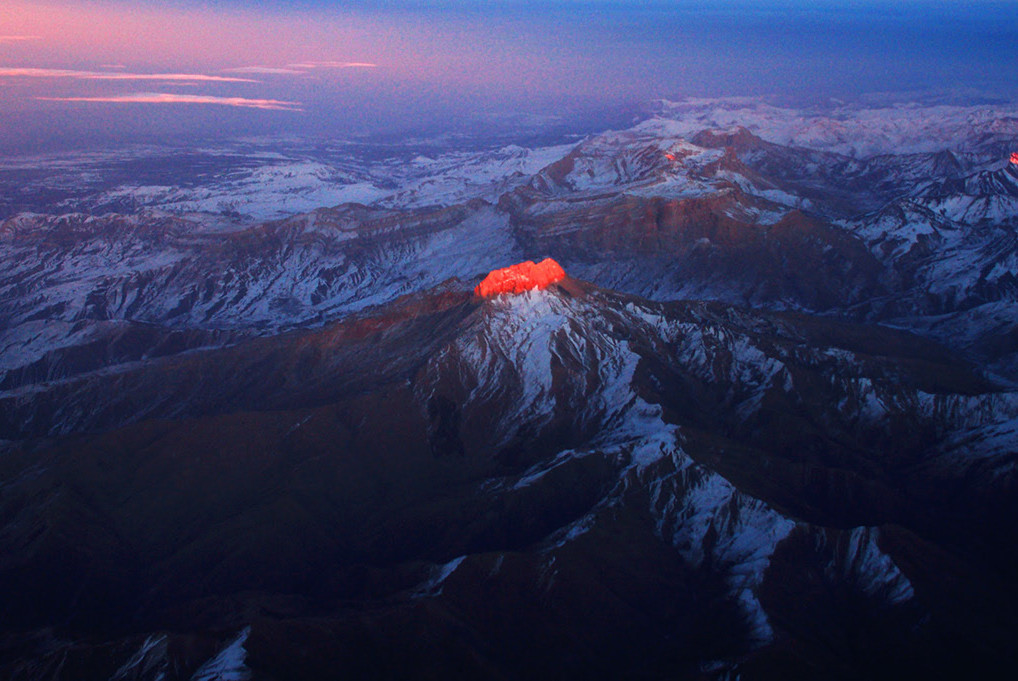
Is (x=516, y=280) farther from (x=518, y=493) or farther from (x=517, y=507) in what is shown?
(x=517, y=507)

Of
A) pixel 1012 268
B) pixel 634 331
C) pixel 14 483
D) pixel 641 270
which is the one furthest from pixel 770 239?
pixel 14 483

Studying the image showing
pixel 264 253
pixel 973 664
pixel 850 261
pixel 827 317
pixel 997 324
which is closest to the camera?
pixel 973 664

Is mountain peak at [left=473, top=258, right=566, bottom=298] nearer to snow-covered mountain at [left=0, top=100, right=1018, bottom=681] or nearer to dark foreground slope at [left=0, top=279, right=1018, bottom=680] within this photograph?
snow-covered mountain at [left=0, top=100, right=1018, bottom=681]

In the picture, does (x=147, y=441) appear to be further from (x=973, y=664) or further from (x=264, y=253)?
(x=264, y=253)

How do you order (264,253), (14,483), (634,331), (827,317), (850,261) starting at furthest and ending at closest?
1. (264,253)
2. (850,261)
3. (827,317)
4. (634,331)
5. (14,483)

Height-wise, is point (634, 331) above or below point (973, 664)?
above

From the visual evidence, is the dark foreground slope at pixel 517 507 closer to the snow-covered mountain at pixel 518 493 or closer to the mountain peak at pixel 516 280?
the snow-covered mountain at pixel 518 493

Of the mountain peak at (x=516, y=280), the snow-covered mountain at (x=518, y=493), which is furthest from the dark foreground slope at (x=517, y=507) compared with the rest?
the mountain peak at (x=516, y=280)
